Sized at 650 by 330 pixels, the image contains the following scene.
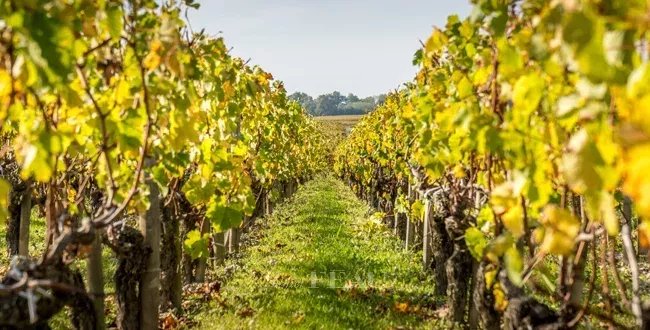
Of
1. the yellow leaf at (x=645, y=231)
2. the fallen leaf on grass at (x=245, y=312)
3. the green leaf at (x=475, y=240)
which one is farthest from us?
the fallen leaf on grass at (x=245, y=312)

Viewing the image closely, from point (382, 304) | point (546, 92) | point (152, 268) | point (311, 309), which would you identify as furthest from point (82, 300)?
point (382, 304)

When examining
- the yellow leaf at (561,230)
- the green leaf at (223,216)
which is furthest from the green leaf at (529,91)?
the green leaf at (223,216)

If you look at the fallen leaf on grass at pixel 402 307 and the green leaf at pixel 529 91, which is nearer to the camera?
the green leaf at pixel 529 91

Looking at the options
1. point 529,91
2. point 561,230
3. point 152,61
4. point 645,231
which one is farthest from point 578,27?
point 152,61

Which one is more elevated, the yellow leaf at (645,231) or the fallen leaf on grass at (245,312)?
the yellow leaf at (645,231)

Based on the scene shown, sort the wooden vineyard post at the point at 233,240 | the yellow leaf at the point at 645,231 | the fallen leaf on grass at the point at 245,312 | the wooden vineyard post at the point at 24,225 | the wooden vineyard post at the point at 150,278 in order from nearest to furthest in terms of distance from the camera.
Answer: the yellow leaf at the point at 645,231 < the wooden vineyard post at the point at 150,278 < the fallen leaf on grass at the point at 245,312 < the wooden vineyard post at the point at 24,225 < the wooden vineyard post at the point at 233,240

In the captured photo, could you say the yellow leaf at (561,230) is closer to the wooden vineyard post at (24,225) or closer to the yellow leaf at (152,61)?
the yellow leaf at (152,61)

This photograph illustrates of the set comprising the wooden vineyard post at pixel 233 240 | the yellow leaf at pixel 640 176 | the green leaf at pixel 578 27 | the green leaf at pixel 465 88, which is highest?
the green leaf at pixel 465 88

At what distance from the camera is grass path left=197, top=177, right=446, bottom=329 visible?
7.04 meters

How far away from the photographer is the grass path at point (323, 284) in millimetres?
7039

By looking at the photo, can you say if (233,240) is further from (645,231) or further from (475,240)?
(645,231)

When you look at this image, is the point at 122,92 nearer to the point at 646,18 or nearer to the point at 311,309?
the point at 646,18

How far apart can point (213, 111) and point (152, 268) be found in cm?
200

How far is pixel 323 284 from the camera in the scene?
9.22m
